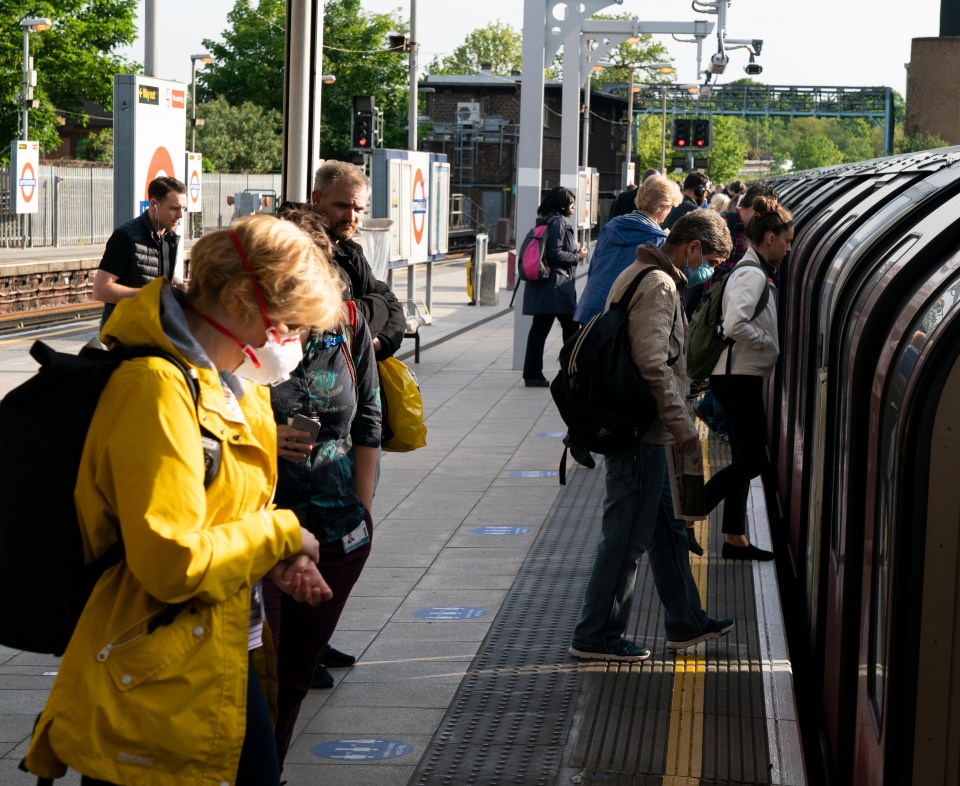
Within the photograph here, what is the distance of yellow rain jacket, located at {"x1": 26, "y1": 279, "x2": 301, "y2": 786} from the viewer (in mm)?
2527

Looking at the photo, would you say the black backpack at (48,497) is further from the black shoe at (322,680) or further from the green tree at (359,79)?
the green tree at (359,79)

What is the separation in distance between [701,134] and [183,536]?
113 ft

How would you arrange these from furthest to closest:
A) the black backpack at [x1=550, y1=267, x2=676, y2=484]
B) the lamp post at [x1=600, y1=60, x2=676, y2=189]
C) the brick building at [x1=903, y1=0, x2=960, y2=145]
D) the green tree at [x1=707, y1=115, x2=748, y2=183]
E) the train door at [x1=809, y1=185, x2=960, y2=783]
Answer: the green tree at [x1=707, y1=115, x2=748, y2=183] → the brick building at [x1=903, y1=0, x2=960, y2=145] → the lamp post at [x1=600, y1=60, x2=676, y2=189] → the black backpack at [x1=550, y1=267, x2=676, y2=484] → the train door at [x1=809, y1=185, x2=960, y2=783]

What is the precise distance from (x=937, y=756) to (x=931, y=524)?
48 centimetres

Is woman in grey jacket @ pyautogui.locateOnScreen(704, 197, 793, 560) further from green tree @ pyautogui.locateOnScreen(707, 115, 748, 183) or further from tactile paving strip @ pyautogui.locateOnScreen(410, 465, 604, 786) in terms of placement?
green tree @ pyautogui.locateOnScreen(707, 115, 748, 183)

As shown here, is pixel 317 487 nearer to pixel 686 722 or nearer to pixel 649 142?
pixel 686 722

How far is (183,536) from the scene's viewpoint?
255 centimetres

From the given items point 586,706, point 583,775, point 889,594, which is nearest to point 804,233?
point 586,706

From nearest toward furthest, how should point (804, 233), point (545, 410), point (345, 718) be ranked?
point (345, 718), point (804, 233), point (545, 410)

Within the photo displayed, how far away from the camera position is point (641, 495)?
5379mm

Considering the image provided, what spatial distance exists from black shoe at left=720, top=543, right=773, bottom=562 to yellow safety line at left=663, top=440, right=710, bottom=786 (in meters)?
1.49

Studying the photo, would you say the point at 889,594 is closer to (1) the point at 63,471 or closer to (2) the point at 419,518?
(1) the point at 63,471

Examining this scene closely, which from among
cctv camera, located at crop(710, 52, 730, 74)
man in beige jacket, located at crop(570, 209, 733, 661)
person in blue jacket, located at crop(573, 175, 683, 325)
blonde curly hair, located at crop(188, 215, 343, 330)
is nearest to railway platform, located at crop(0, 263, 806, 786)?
man in beige jacket, located at crop(570, 209, 733, 661)

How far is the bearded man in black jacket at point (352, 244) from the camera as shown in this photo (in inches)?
189
